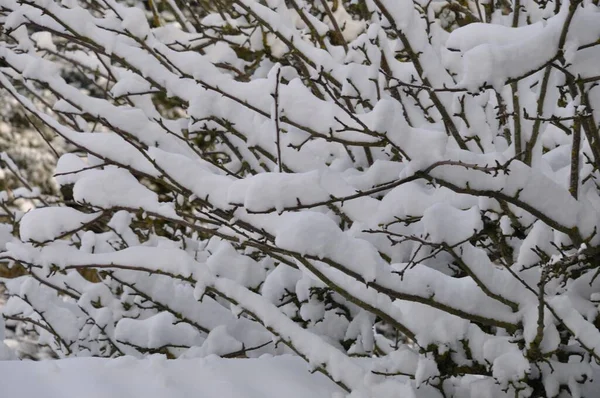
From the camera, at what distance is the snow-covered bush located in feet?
4.48

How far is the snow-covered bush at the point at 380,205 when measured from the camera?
4.48 feet

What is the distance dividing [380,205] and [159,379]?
2.24 ft

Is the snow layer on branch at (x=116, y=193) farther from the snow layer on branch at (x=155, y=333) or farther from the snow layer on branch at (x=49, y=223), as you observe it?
the snow layer on branch at (x=155, y=333)

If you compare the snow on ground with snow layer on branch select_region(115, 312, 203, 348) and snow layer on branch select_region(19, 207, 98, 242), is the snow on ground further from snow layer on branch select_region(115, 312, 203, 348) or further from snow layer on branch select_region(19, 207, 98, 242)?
snow layer on branch select_region(115, 312, 203, 348)

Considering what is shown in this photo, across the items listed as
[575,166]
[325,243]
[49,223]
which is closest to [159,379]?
[49,223]

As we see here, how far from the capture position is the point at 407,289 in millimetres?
1525

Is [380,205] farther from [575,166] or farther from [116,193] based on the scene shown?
[116,193]

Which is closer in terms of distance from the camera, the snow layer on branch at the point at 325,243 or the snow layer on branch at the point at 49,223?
the snow layer on branch at the point at 325,243

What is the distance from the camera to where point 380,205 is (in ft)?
5.60

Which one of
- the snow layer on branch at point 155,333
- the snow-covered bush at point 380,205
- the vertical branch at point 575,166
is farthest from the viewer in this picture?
the snow layer on branch at point 155,333

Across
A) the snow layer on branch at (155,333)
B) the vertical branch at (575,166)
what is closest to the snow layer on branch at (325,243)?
the vertical branch at (575,166)

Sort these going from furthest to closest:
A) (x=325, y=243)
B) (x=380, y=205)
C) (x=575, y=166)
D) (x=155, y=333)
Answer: (x=155, y=333) < (x=380, y=205) < (x=575, y=166) < (x=325, y=243)

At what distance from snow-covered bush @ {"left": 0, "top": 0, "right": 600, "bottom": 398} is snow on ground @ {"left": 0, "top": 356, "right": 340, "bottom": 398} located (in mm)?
133

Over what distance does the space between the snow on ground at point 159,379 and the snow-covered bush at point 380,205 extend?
133mm
